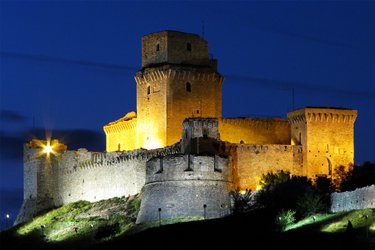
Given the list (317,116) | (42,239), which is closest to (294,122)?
(317,116)

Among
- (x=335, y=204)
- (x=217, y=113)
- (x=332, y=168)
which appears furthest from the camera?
(x=217, y=113)

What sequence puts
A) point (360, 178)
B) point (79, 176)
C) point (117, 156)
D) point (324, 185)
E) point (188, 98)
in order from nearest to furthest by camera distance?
point (324, 185), point (360, 178), point (117, 156), point (188, 98), point (79, 176)

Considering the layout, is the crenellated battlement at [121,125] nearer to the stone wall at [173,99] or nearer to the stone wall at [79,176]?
the stone wall at [173,99]

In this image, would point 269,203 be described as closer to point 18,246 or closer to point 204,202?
point 204,202

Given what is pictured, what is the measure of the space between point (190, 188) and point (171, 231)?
14.3 ft

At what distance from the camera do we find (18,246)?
280ft

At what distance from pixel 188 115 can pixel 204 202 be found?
15.7m

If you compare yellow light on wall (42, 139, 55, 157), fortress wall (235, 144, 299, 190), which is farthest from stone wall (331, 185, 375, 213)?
yellow light on wall (42, 139, 55, 157)

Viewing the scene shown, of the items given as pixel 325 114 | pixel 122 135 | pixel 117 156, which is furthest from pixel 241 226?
pixel 122 135

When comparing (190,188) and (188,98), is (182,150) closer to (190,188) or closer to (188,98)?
(190,188)

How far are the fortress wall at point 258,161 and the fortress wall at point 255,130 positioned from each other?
4.91 metres

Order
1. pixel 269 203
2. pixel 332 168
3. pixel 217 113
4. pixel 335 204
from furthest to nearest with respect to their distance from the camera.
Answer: pixel 217 113, pixel 332 168, pixel 269 203, pixel 335 204

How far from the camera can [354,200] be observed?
6606 centimetres

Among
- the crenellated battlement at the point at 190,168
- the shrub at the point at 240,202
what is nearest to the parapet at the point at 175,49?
the crenellated battlement at the point at 190,168
